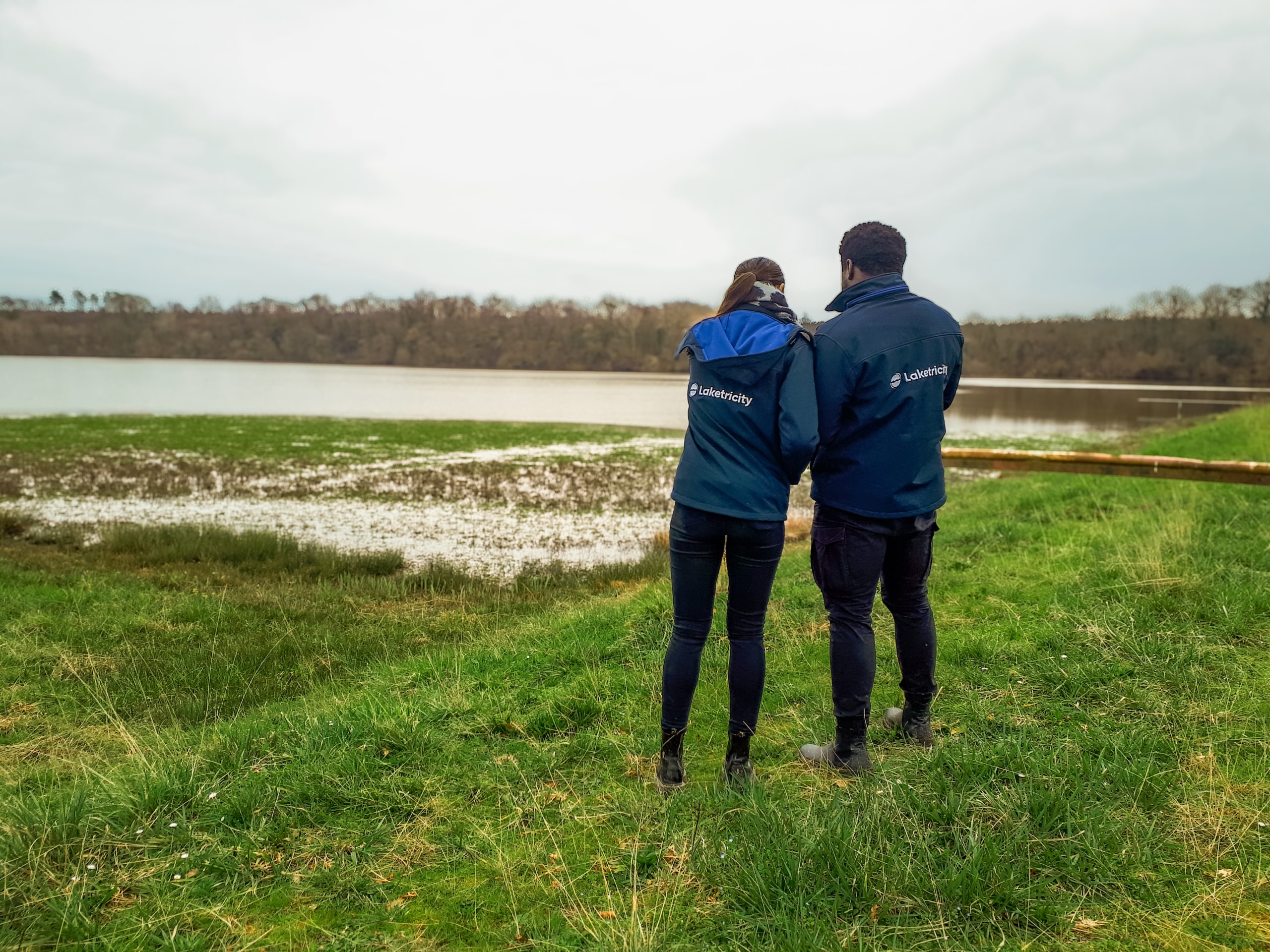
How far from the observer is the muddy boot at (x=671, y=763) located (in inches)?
142

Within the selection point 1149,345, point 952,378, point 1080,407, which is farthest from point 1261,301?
point 952,378

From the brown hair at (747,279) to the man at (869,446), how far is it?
0.35m

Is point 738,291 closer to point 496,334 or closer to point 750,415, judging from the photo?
point 750,415

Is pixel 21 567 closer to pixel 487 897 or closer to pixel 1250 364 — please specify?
pixel 487 897

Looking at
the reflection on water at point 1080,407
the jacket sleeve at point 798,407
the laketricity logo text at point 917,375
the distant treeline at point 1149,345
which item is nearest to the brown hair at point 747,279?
the jacket sleeve at point 798,407

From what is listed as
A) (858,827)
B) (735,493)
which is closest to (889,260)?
(735,493)

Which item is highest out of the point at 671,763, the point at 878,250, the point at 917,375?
the point at 878,250

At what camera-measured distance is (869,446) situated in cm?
350

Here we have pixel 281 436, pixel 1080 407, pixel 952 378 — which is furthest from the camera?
pixel 1080 407

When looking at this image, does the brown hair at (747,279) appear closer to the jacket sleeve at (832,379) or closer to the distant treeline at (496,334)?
the jacket sleeve at (832,379)

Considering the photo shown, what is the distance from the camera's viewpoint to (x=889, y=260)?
3.54 meters

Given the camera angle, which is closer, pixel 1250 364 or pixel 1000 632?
pixel 1000 632

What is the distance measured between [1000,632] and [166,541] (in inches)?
455

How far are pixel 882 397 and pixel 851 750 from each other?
1.71 metres
